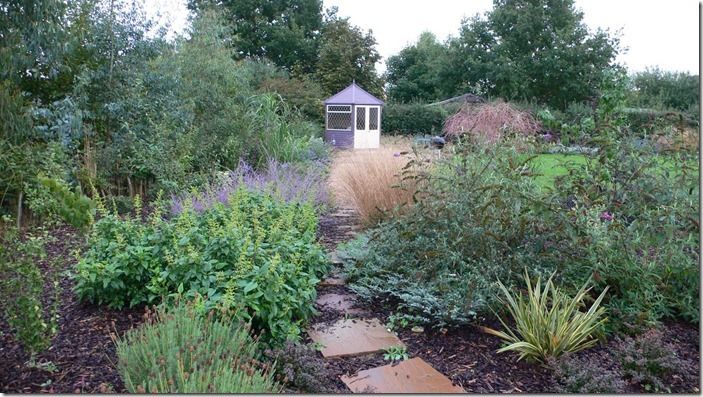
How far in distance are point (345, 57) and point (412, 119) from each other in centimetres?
291

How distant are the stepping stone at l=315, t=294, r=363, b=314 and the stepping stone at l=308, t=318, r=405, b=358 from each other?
0.14 metres

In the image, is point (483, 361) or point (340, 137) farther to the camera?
point (340, 137)

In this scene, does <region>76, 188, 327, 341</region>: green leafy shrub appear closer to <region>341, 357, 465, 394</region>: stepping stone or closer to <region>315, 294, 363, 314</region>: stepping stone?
<region>315, 294, 363, 314</region>: stepping stone

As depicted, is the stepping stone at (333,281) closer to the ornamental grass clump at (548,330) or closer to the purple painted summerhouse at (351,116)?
Answer: the ornamental grass clump at (548,330)

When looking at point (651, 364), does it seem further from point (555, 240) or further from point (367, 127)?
point (367, 127)

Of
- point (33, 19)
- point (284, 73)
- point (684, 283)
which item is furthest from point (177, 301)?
point (284, 73)

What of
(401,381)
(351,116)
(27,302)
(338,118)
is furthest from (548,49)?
(338,118)

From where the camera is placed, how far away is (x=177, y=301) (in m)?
2.08

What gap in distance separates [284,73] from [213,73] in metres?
7.21

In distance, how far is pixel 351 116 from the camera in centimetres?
1422

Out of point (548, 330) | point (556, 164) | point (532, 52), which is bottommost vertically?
point (548, 330)

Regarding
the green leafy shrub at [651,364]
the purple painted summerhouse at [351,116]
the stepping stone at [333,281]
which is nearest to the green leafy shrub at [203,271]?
the stepping stone at [333,281]

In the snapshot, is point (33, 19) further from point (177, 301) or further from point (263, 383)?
point (263, 383)

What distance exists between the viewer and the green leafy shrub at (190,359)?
152cm
